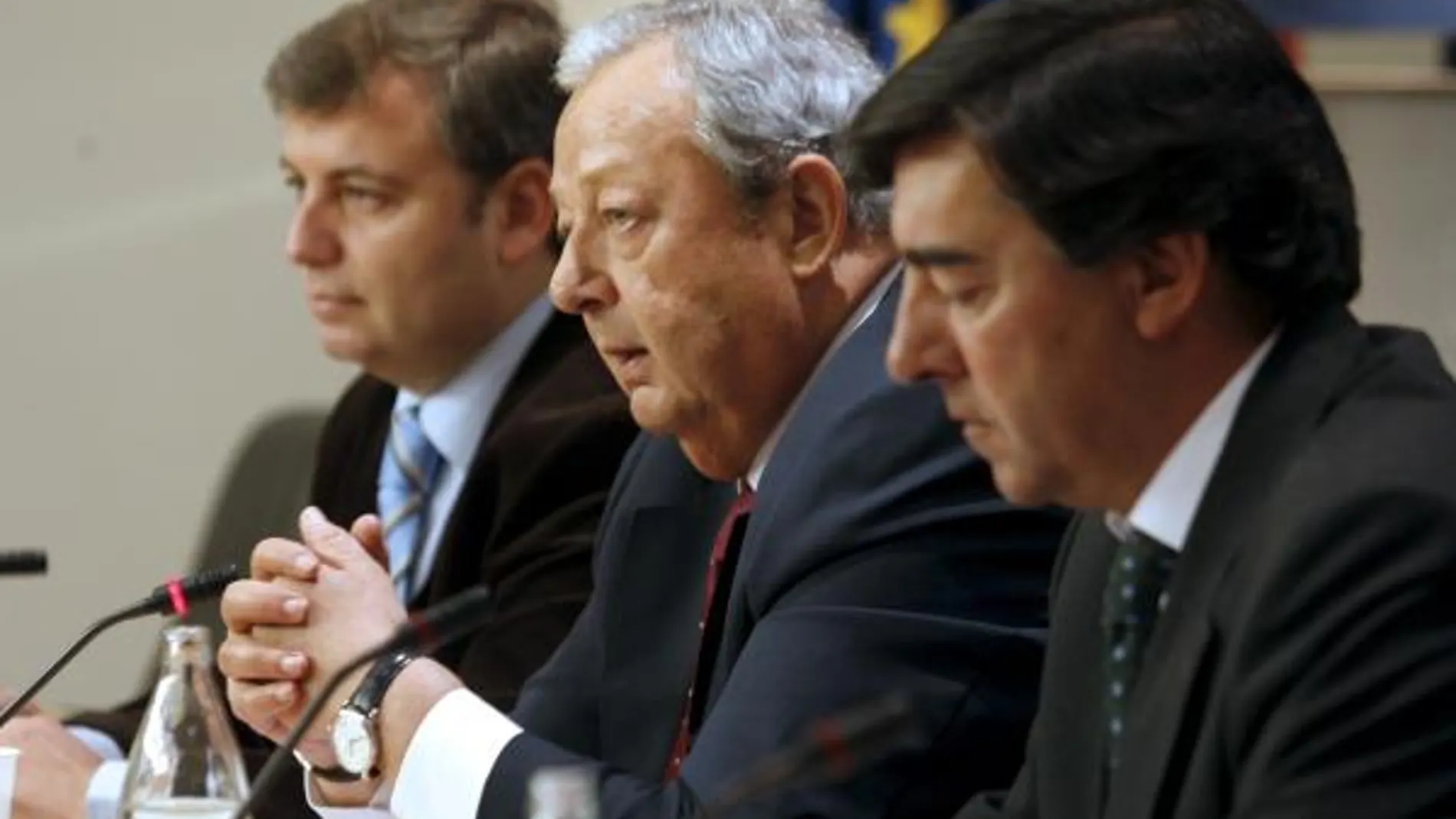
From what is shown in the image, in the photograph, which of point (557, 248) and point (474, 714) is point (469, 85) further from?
point (474, 714)

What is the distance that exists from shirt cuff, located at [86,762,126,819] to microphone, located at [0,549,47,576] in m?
0.26

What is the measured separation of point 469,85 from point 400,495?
460 mm

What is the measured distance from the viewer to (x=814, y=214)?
241 cm

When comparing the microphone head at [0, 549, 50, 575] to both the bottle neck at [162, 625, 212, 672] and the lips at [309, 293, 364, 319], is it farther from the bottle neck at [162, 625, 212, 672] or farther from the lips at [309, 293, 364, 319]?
the lips at [309, 293, 364, 319]

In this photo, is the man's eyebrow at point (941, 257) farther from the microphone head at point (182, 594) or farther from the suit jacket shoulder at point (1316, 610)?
the microphone head at point (182, 594)

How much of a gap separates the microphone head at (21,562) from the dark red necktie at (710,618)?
55 centimetres

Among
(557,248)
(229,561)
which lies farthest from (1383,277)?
(229,561)

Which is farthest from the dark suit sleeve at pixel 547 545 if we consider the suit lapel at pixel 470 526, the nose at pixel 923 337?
the nose at pixel 923 337

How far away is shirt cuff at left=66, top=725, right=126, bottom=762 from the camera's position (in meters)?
3.05

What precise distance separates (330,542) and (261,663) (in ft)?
0.47

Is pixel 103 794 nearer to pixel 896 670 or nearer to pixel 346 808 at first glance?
pixel 346 808

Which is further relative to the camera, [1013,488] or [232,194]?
[232,194]

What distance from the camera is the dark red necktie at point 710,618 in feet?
8.02

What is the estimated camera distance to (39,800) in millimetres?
2646
